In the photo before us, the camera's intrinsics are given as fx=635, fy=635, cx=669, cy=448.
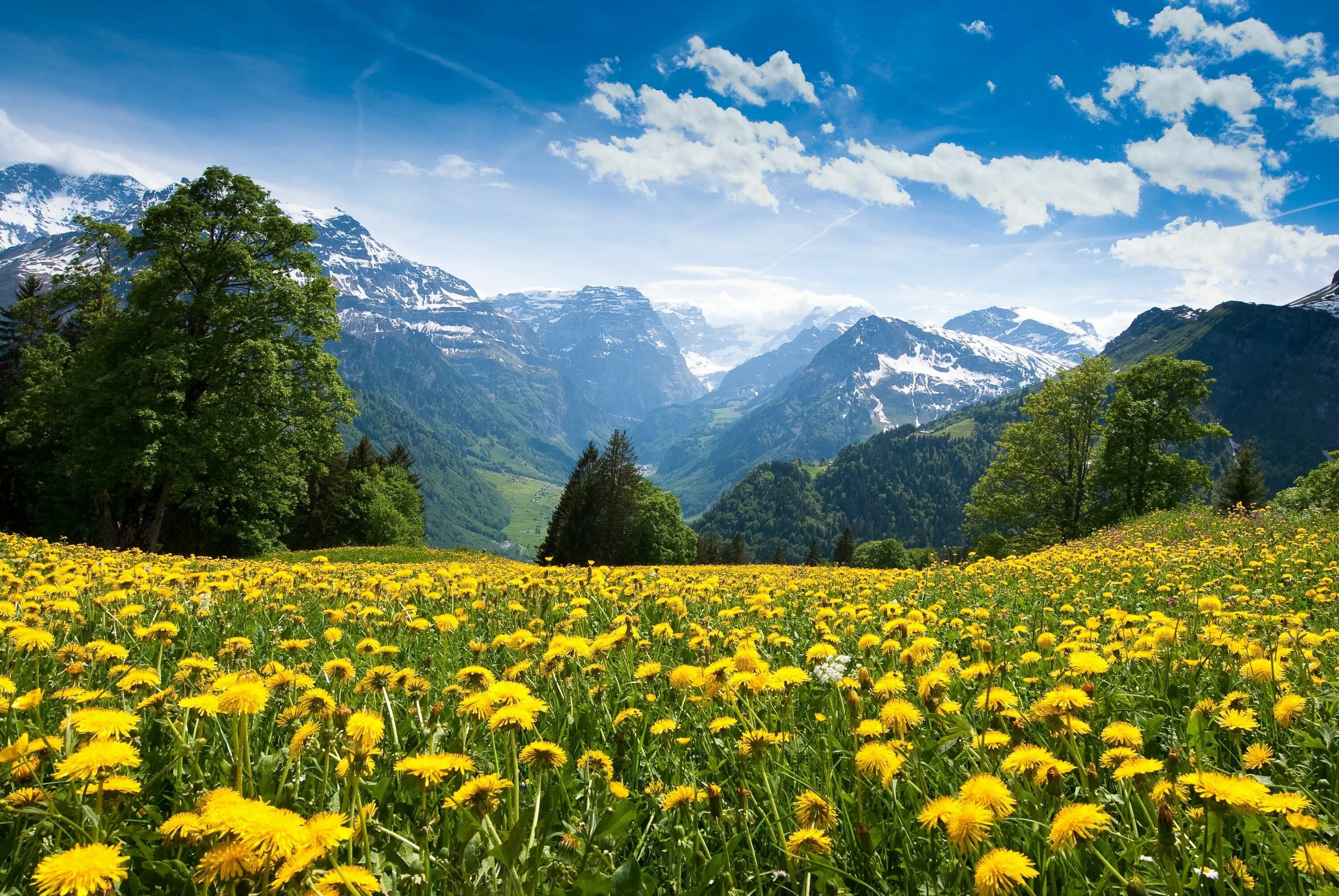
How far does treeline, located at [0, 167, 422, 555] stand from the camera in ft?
75.4

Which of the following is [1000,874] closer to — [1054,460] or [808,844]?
[808,844]

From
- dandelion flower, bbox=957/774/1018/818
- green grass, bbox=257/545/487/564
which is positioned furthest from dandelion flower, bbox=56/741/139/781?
green grass, bbox=257/545/487/564

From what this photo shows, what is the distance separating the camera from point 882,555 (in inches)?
4540

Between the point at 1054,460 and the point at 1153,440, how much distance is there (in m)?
4.76

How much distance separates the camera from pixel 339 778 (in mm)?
2332

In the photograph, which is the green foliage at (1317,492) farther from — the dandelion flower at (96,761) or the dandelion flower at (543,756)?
the dandelion flower at (96,761)

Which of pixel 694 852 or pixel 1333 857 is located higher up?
pixel 1333 857

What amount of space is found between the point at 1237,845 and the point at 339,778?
10.2ft

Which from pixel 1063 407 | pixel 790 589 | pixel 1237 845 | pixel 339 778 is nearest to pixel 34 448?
pixel 790 589

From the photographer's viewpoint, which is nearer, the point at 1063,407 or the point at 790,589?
the point at 790,589

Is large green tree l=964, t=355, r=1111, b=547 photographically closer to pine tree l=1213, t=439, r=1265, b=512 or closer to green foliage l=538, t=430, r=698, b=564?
pine tree l=1213, t=439, r=1265, b=512

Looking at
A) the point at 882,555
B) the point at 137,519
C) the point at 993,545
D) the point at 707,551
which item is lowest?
the point at 882,555

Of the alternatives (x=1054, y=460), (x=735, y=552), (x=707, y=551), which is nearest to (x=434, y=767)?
(x=1054, y=460)

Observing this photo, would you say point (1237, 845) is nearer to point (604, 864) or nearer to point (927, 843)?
point (927, 843)
